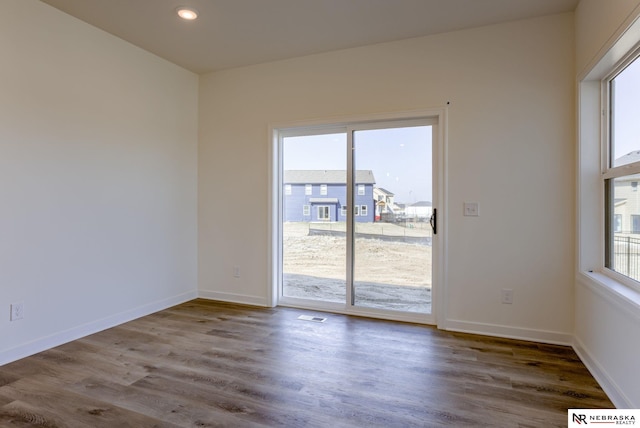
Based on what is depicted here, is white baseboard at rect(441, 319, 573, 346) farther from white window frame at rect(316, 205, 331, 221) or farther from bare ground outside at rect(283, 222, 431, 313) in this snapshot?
white window frame at rect(316, 205, 331, 221)

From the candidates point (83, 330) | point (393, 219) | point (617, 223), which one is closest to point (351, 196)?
point (393, 219)

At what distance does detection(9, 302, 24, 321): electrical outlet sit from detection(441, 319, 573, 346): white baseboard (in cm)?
346

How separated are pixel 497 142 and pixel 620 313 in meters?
1.59

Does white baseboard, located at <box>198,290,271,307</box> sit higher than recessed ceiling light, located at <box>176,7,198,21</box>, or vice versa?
recessed ceiling light, located at <box>176,7,198,21</box>

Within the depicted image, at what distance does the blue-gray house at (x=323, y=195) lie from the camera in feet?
11.9

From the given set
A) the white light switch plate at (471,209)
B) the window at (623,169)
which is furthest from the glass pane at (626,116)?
the white light switch plate at (471,209)

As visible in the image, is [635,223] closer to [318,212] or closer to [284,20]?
[318,212]

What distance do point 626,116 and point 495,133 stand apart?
0.93 meters

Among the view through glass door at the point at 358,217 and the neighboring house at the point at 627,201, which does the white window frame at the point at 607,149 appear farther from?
the view through glass door at the point at 358,217

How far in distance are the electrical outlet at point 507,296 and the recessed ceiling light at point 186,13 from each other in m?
3.53

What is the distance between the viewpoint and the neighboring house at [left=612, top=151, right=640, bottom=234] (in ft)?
6.81

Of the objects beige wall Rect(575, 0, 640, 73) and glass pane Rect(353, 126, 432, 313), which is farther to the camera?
glass pane Rect(353, 126, 432, 313)

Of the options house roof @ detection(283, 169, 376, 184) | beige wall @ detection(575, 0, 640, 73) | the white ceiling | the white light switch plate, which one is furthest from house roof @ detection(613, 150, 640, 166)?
house roof @ detection(283, 169, 376, 184)

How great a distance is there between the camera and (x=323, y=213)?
3830 mm
